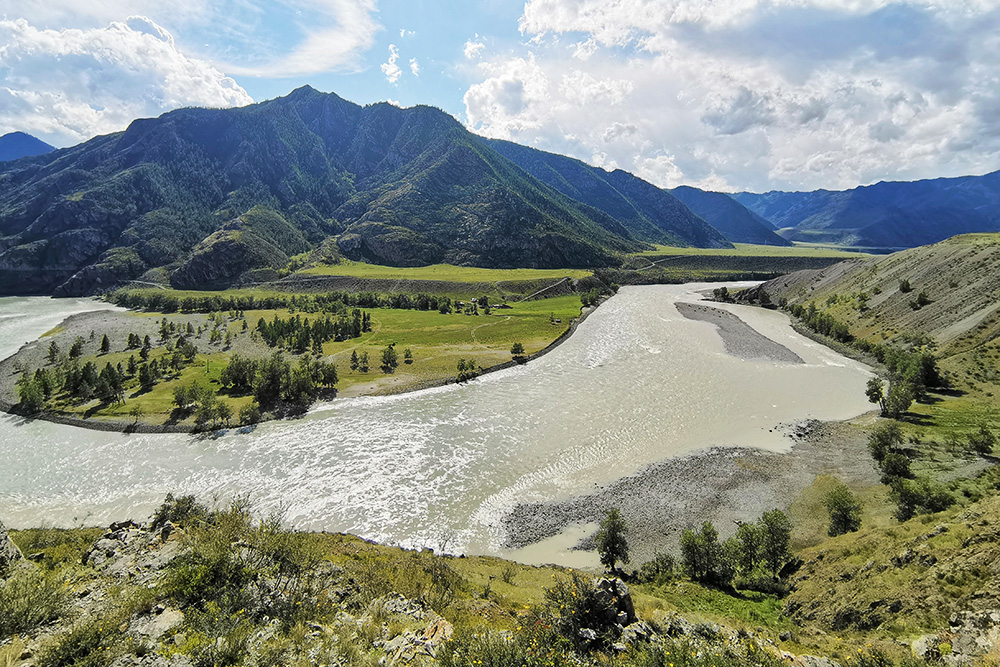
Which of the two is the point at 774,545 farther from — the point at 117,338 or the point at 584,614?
the point at 117,338

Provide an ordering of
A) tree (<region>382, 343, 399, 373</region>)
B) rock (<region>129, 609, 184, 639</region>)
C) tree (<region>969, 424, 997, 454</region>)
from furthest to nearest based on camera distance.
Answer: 1. tree (<region>382, 343, 399, 373</region>)
2. tree (<region>969, 424, 997, 454</region>)
3. rock (<region>129, 609, 184, 639</region>)

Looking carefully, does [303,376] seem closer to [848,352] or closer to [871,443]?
[871,443]

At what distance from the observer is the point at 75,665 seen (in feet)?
32.3

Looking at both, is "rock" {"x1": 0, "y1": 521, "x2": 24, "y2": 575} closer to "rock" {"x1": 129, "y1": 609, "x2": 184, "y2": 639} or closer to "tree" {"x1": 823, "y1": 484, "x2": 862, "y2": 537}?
"rock" {"x1": 129, "y1": 609, "x2": 184, "y2": 639}

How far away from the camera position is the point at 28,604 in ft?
38.4

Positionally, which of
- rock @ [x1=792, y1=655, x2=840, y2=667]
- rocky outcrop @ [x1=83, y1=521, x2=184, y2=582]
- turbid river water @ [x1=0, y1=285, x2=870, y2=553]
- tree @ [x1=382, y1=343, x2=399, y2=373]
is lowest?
turbid river water @ [x1=0, y1=285, x2=870, y2=553]

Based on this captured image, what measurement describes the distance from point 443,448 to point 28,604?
1394 inches

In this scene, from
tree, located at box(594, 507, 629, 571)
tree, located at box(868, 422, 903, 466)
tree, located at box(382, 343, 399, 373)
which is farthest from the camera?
tree, located at box(382, 343, 399, 373)

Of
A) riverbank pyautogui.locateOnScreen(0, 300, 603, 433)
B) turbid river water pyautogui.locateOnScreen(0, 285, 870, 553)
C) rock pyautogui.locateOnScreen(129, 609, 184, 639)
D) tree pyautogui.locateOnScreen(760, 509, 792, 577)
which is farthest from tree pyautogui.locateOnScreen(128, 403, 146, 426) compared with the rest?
tree pyautogui.locateOnScreen(760, 509, 792, 577)

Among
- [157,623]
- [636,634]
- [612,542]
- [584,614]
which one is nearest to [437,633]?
[584,614]

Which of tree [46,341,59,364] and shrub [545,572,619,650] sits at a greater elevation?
shrub [545,572,619,650]

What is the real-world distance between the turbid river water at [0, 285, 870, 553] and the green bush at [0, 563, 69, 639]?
21216mm

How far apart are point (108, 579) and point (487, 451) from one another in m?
32.6

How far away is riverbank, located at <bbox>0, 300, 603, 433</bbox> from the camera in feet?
169
